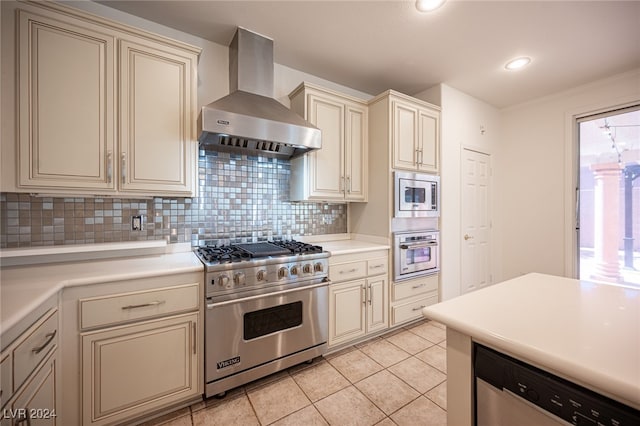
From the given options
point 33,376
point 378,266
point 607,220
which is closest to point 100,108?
point 33,376

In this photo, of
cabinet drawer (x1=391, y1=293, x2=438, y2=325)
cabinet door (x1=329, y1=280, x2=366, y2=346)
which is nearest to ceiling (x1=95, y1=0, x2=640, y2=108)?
cabinet door (x1=329, y1=280, x2=366, y2=346)

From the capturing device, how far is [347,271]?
2.28 meters

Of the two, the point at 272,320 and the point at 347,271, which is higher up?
the point at 347,271

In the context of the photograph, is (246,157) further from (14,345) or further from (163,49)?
(14,345)

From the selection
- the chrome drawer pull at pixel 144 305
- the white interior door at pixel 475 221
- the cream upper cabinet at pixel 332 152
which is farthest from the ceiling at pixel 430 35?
the chrome drawer pull at pixel 144 305

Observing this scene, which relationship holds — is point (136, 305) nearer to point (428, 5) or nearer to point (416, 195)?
point (416, 195)

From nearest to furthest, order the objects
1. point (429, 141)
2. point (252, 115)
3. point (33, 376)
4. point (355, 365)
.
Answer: point (33, 376) < point (252, 115) < point (355, 365) < point (429, 141)

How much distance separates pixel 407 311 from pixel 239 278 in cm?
185

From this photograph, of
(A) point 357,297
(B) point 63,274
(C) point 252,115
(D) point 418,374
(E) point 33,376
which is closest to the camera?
(E) point 33,376

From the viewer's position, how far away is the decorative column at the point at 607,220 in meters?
2.92

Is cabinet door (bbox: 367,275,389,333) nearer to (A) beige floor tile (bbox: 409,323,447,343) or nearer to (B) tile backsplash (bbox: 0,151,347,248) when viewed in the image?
(A) beige floor tile (bbox: 409,323,447,343)

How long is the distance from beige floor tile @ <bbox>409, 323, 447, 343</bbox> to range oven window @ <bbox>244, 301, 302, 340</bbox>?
1383mm

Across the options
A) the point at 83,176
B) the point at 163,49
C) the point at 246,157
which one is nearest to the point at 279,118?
the point at 246,157

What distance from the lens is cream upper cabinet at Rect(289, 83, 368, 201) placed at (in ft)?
8.01
